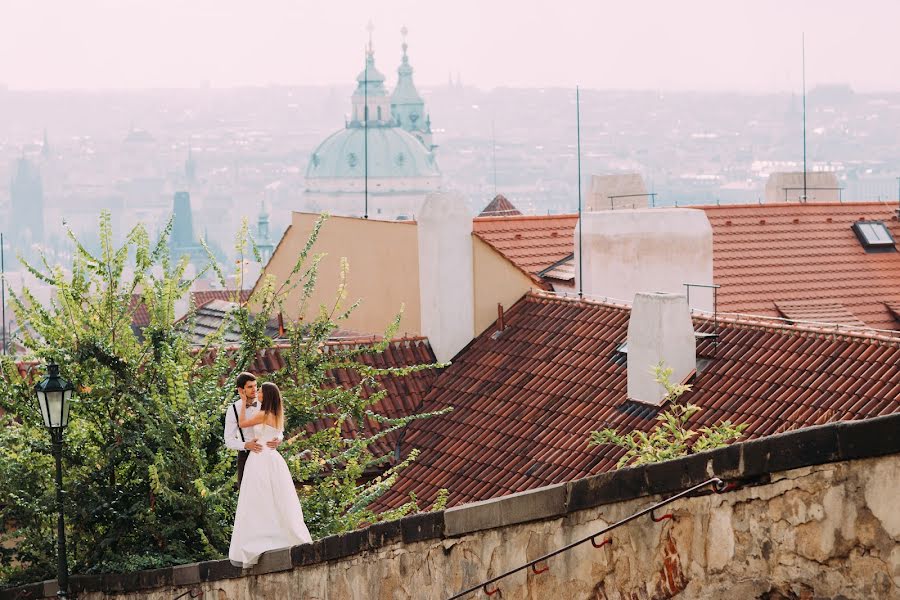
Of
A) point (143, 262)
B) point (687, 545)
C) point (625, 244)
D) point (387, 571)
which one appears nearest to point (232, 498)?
point (143, 262)

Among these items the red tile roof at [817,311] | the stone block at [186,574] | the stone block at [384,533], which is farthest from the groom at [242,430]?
the red tile roof at [817,311]

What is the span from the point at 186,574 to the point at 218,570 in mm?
367

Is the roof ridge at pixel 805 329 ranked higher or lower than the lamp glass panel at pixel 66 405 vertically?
higher

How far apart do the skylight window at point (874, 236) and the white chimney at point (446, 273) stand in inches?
341

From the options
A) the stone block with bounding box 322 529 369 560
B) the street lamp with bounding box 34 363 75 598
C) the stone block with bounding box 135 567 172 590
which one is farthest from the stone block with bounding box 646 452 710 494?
the street lamp with bounding box 34 363 75 598

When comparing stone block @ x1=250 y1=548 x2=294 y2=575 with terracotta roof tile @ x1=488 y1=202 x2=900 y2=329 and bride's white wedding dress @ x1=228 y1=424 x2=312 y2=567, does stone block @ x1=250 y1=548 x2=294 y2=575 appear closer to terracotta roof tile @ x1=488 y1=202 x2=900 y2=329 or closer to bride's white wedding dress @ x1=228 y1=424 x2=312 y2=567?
bride's white wedding dress @ x1=228 y1=424 x2=312 y2=567

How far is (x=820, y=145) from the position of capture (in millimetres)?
198500

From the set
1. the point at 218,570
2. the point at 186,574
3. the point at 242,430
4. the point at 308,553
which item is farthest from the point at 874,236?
the point at 308,553

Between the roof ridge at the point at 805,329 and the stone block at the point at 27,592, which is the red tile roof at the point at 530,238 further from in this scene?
the stone block at the point at 27,592

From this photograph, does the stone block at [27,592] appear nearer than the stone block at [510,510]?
No

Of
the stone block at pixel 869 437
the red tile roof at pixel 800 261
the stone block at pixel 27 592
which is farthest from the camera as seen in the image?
the red tile roof at pixel 800 261

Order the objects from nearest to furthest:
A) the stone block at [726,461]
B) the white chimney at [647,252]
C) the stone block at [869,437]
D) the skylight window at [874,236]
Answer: the stone block at [869,437] → the stone block at [726,461] → the white chimney at [647,252] → the skylight window at [874,236]

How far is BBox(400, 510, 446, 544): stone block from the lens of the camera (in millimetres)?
7770

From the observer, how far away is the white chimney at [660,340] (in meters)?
17.4
